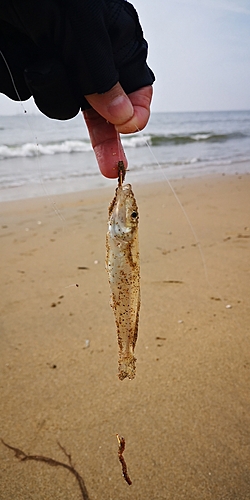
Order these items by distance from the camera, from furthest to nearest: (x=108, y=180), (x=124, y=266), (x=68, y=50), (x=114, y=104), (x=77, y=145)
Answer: (x=77, y=145) → (x=108, y=180) → (x=124, y=266) → (x=114, y=104) → (x=68, y=50)

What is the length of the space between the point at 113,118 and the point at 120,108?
2.1 inches

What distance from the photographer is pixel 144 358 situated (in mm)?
3316

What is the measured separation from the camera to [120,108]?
5.25 feet

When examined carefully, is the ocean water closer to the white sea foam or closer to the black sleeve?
the white sea foam

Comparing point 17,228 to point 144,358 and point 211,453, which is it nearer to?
point 144,358

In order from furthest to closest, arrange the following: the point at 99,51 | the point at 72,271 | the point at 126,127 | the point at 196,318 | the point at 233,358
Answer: the point at 72,271 → the point at 196,318 → the point at 233,358 → the point at 126,127 → the point at 99,51

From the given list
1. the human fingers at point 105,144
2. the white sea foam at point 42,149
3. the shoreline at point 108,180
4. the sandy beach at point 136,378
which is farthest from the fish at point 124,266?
the white sea foam at point 42,149

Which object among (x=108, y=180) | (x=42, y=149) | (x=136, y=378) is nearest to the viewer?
(x=136, y=378)

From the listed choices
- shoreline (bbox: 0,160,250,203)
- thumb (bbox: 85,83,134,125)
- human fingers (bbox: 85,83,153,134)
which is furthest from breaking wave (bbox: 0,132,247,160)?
thumb (bbox: 85,83,134,125)

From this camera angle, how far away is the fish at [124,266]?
1827mm

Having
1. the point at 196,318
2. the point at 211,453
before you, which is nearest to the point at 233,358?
the point at 196,318

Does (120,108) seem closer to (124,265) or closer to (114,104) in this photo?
(114,104)

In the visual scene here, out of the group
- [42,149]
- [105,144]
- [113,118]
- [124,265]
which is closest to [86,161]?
[42,149]

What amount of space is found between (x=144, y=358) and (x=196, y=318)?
743 mm
